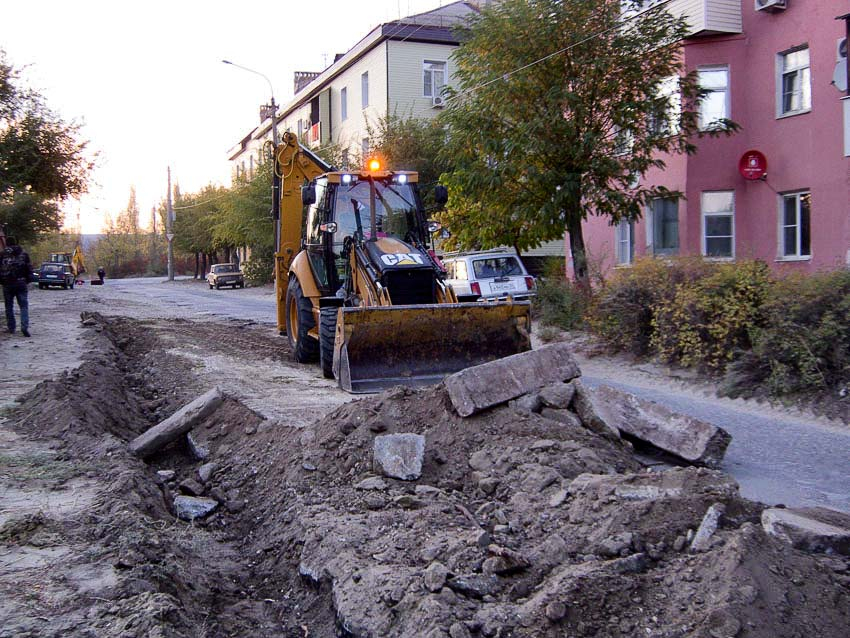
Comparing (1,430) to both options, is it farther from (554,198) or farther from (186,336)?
(554,198)

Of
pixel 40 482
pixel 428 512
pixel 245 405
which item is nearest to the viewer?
pixel 428 512

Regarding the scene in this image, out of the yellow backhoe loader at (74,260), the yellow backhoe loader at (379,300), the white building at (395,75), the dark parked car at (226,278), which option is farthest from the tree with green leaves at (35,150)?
the yellow backhoe loader at (74,260)

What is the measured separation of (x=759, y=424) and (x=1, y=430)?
791 centimetres

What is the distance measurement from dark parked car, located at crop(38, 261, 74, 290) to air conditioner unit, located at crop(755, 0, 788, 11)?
41.9 meters

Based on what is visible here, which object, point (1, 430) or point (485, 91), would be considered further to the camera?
point (485, 91)

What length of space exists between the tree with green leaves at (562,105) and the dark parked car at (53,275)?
38.6 meters

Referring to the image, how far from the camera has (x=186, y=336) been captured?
16.9m

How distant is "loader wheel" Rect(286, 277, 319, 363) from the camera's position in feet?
40.6

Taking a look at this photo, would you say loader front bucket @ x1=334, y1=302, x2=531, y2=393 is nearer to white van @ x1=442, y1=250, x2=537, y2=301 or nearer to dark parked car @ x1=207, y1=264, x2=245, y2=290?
white van @ x1=442, y1=250, x2=537, y2=301

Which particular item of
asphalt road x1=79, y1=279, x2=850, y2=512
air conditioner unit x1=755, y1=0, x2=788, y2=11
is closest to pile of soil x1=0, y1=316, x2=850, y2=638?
asphalt road x1=79, y1=279, x2=850, y2=512

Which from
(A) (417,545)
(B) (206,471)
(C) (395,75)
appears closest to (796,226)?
(B) (206,471)

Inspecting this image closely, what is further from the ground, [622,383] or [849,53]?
[849,53]

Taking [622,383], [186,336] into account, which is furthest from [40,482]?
[186,336]

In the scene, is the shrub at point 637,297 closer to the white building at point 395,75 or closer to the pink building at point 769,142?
the pink building at point 769,142
